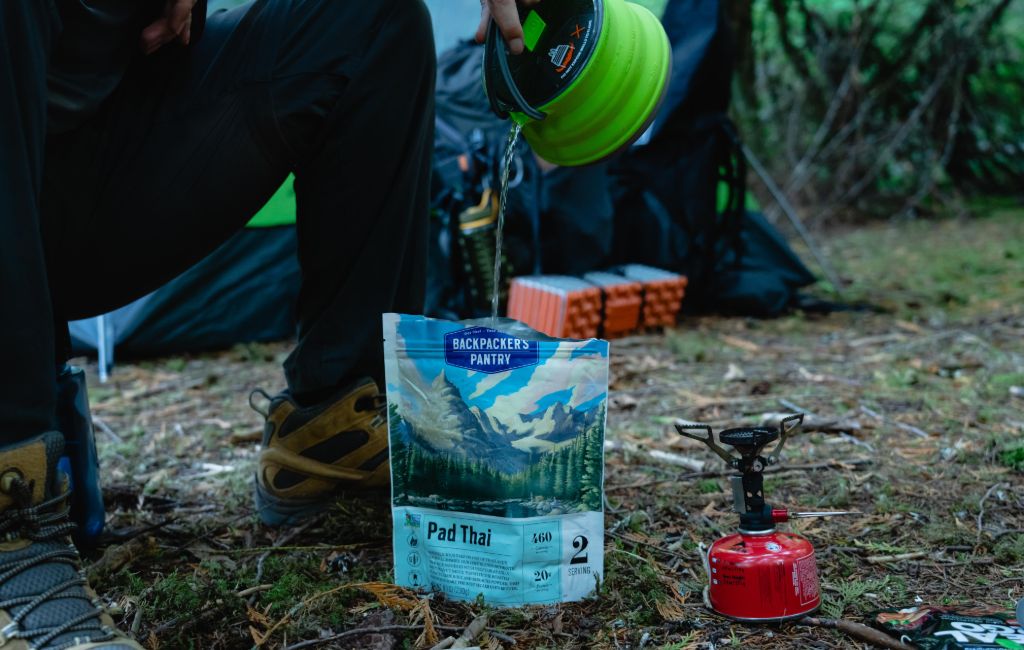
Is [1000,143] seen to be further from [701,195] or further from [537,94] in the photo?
[537,94]

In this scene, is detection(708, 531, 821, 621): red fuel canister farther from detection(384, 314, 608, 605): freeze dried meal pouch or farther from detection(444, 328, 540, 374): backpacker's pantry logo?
detection(444, 328, 540, 374): backpacker's pantry logo

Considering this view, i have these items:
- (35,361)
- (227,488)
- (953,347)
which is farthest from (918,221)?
(35,361)

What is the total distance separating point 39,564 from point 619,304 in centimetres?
262

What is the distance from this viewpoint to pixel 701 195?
386cm

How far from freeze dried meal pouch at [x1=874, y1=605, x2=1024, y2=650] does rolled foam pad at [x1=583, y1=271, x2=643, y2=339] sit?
90.4 inches

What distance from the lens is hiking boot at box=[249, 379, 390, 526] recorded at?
4.97 feet

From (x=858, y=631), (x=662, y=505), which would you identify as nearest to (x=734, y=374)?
(x=662, y=505)

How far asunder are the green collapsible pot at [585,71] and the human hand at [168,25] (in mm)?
420

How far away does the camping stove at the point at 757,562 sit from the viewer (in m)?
1.16

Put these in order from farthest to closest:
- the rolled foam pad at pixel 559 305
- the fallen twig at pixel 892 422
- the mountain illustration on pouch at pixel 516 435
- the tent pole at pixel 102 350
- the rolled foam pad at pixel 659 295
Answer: the rolled foam pad at pixel 659 295
the rolled foam pad at pixel 559 305
the tent pole at pixel 102 350
the fallen twig at pixel 892 422
the mountain illustration on pouch at pixel 516 435

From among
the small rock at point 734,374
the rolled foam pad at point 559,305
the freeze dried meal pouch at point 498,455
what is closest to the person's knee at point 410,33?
the freeze dried meal pouch at point 498,455

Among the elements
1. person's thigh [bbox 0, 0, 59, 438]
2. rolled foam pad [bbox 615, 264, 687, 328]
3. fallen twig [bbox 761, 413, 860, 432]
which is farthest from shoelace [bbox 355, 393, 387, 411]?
rolled foam pad [bbox 615, 264, 687, 328]

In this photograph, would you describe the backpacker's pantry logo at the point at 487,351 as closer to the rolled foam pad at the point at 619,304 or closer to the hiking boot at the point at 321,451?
the hiking boot at the point at 321,451

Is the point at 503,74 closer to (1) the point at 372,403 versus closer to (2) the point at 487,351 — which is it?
(2) the point at 487,351
